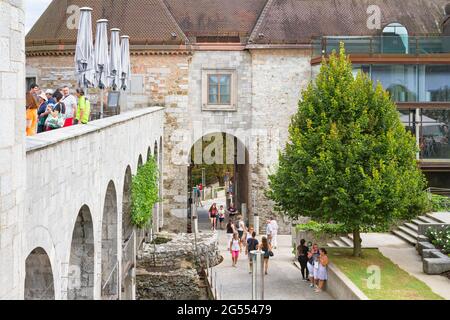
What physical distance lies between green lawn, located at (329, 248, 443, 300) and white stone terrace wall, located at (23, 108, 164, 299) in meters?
6.81

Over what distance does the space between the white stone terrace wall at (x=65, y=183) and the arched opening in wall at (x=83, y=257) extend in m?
0.16

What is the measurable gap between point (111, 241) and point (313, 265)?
6862mm

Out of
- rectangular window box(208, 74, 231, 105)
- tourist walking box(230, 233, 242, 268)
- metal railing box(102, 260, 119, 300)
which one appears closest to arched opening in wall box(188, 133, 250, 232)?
rectangular window box(208, 74, 231, 105)

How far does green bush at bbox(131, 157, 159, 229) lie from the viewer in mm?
25797

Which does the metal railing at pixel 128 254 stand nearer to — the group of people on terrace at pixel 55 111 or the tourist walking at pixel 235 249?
the tourist walking at pixel 235 249

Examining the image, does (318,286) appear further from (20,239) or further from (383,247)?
(20,239)

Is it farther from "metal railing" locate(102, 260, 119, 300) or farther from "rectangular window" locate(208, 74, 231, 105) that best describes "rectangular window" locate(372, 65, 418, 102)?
"metal railing" locate(102, 260, 119, 300)

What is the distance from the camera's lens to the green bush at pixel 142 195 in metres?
25.8

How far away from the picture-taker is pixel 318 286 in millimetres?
24578

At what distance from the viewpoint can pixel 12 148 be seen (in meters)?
8.52

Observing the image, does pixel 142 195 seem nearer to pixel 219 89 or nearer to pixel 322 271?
pixel 322 271

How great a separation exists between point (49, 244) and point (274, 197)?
15754 millimetres

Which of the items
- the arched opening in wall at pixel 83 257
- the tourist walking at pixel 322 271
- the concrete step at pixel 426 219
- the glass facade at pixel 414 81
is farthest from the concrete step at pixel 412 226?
the arched opening in wall at pixel 83 257
